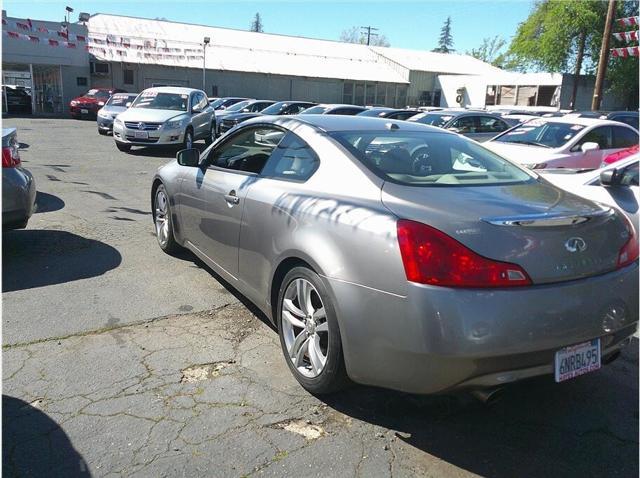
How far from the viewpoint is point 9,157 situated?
192 inches

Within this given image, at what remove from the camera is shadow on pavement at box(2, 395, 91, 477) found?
7.73 feet

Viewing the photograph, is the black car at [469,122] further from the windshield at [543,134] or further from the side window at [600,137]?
the side window at [600,137]

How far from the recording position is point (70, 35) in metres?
29.1

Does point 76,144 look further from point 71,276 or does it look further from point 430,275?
point 430,275

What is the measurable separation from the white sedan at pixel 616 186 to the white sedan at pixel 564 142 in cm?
343

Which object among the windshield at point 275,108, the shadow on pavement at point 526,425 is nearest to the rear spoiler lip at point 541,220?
the shadow on pavement at point 526,425

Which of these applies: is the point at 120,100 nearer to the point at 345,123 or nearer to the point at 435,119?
the point at 435,119

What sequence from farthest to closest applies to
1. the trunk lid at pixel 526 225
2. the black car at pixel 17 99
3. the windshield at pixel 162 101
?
the black car at pixel 17 99 < the windshield at pixel 162 101 < the trunk lid at pixel 526 225

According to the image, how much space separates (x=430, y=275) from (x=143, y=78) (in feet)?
114

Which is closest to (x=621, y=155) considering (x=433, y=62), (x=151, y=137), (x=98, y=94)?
(x=151, y=137)

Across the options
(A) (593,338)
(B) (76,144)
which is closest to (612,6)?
(B) (76,144)

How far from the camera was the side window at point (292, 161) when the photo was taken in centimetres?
330

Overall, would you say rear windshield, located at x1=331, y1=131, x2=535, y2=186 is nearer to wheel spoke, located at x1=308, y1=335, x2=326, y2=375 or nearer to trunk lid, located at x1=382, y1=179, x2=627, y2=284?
trunk lid, located at x1=382, y1=179, x2=627, y2=284

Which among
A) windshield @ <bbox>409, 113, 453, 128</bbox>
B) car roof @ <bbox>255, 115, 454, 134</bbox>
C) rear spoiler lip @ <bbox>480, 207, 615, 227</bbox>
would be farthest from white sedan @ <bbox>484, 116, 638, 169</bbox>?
rear spoiler lip @ <bbox>480, 207, 615, 227</bbox>
